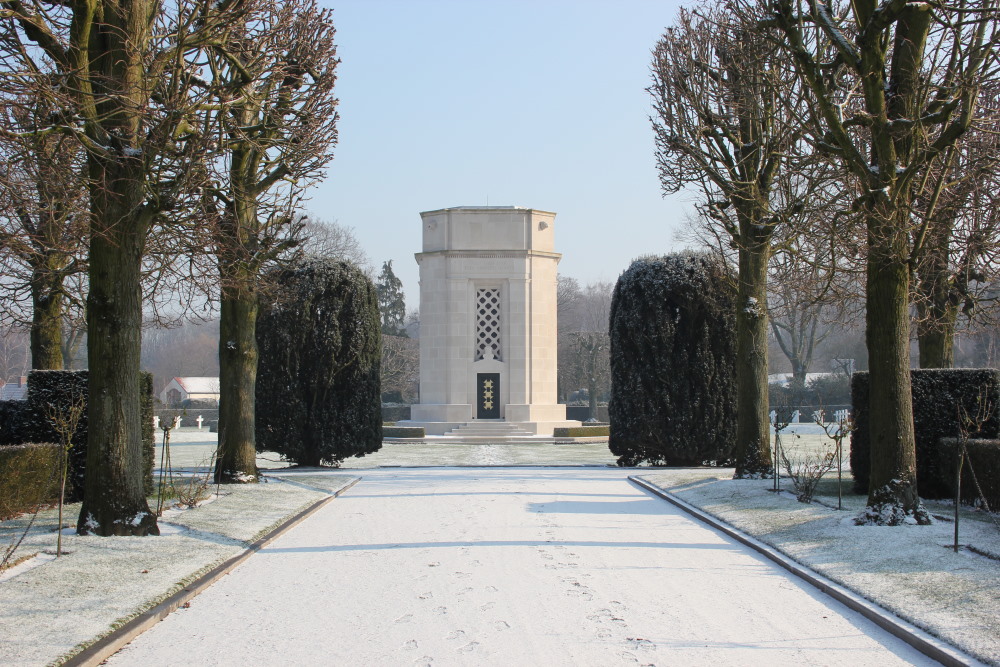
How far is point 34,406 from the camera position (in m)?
12.8

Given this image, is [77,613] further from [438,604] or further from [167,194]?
[167,194]

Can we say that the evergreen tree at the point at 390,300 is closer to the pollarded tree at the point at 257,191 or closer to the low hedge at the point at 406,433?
the low hedge at the point at 406,433

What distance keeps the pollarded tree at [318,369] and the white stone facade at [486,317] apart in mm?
16268

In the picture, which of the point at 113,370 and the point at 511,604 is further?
the point at 113,370

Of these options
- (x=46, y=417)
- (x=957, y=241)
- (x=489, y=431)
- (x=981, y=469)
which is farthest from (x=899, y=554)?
(x=489, y=431)

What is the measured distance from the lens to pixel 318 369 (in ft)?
68.7

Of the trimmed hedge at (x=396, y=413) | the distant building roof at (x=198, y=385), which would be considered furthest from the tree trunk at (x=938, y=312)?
the distant building roof at (x=198, y=385)

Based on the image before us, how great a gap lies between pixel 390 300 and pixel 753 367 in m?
53.7

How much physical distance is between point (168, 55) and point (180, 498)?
5.88 metres

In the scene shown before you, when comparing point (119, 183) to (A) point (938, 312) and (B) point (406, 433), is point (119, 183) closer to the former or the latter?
(A) point (938, 312)

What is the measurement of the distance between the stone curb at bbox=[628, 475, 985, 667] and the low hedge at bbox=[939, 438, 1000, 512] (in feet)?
9.95

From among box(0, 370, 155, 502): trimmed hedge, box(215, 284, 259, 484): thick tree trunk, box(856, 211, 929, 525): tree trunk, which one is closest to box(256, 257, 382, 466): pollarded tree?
box(215, 284, 259, 484): thick tree trunk

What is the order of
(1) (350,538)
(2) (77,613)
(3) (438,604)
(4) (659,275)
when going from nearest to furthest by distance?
1. (2) (77,613)
2. (3) (438,604)
3. (1) (350,538)
4. (4) (659,275)

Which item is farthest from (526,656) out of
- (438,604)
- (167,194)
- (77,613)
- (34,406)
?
(34,406)
